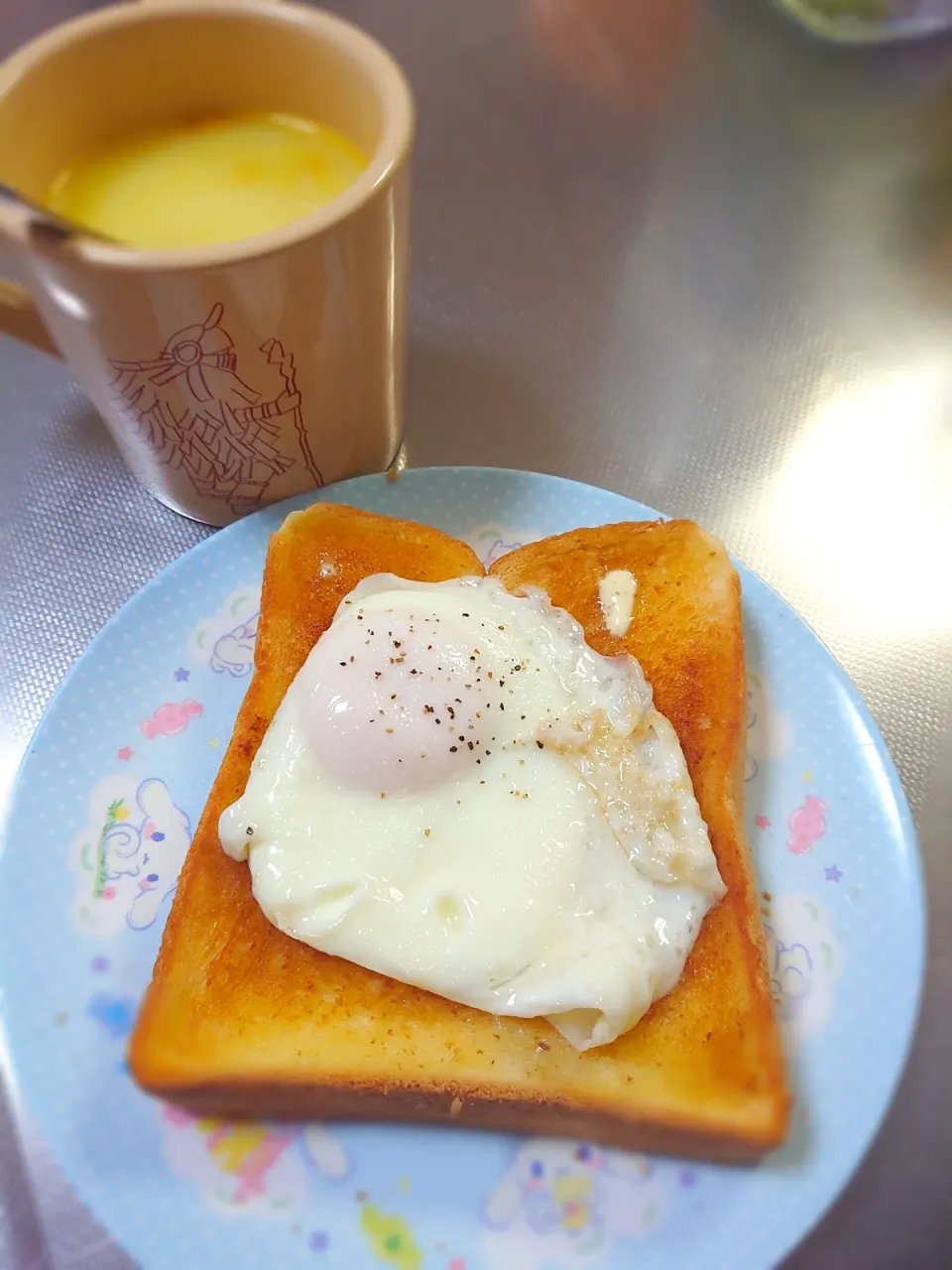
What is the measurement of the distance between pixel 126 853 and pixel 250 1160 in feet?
1.45

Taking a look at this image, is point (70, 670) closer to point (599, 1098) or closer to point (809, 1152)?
point (599, 1098)

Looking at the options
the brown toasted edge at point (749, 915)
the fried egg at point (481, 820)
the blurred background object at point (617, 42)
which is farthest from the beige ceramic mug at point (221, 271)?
the blurred background object at point (617, 42)

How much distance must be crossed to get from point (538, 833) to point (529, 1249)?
488 millimetres

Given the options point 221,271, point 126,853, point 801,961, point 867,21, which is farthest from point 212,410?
point 867,21

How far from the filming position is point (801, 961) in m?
1.28

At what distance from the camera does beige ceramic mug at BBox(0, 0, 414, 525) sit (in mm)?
1146

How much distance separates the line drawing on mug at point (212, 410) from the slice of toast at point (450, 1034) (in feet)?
1.06

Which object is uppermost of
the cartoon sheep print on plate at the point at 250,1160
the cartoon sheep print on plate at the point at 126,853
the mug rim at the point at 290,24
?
the mug rim at the point at 290,24

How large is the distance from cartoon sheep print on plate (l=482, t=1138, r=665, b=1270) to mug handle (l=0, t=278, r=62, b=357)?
129 cm

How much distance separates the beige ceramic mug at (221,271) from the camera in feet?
3.76

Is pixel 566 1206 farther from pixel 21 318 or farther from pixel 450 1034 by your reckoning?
pixel 21 318

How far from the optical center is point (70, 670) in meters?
1.45

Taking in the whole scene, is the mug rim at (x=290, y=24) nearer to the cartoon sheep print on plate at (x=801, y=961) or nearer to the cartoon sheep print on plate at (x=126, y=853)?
the cartoon sheep print on plate at (x=126, y=853)

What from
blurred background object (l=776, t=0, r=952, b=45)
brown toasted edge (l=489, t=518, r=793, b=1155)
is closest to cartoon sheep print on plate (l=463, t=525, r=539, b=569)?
brown toasted edge (l=489, t=518, r=793, b=1155)
